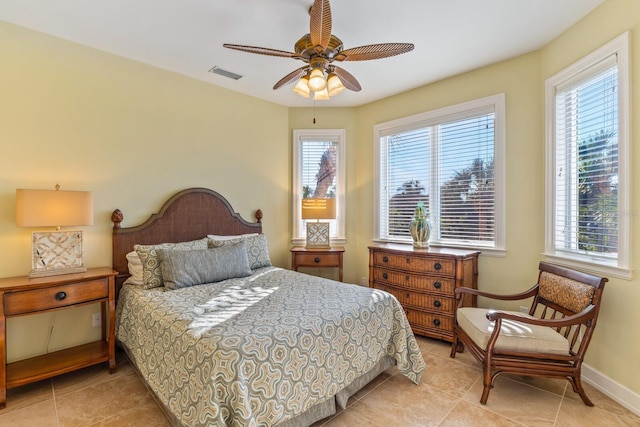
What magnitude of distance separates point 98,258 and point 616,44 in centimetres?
439

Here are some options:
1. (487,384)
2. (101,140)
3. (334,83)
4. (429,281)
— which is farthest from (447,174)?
(101,140)

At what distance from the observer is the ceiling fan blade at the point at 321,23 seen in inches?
66.7

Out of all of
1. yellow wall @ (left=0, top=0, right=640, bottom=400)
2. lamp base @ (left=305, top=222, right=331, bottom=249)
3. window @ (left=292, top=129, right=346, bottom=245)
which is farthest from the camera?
window @ (left=292, top=129, right=346, bottom=245)

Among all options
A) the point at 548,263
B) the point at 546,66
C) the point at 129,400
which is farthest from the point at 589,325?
the point at 129,400

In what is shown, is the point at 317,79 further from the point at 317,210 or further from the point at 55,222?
the point at 55,222

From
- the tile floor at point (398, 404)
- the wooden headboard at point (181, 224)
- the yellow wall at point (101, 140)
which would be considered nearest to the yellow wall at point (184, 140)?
the yellow wall at point (101, 140)

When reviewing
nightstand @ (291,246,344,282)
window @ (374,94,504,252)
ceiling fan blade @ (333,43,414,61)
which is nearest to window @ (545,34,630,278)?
window @ (374,94,504,252)

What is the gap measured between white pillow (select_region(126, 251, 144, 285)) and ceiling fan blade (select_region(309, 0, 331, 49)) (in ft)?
7.35

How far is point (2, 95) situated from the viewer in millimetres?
2363

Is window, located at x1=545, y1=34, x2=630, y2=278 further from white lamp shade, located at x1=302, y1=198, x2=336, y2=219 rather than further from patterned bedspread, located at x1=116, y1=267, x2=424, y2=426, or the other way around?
white lamp shade, located at x1=302, y1=198, x2=336, y2=219

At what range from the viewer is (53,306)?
221 centimetres

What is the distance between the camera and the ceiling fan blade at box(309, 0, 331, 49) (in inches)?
66.7

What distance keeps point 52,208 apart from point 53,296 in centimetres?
63

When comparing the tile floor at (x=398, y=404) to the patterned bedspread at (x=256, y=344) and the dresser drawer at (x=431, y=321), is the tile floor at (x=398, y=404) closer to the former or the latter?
the patterned bedspread at (x=256, y=344)
